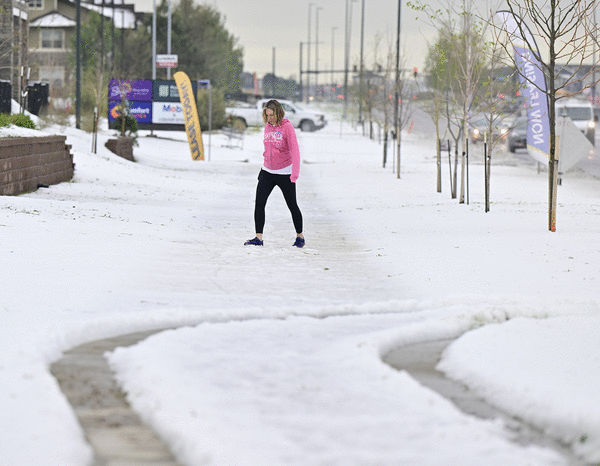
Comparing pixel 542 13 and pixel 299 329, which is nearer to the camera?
pixel 299 329

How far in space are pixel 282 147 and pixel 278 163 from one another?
0.62ft

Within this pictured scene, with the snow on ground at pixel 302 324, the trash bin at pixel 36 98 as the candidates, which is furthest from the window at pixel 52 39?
the snow on ground at pixel 302 324

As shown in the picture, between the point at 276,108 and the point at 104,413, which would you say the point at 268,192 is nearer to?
the point at 276,108

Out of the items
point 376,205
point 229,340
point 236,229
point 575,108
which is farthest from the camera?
point 575,108

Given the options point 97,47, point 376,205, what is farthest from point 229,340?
point 97,47

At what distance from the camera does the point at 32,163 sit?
15.5 meters

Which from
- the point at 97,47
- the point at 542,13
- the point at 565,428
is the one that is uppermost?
the point at 97,47

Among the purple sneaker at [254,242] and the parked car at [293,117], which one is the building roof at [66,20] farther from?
the purple sneaker at [254,242]

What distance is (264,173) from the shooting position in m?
10.4

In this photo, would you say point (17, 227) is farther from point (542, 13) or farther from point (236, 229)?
point (542, 13)

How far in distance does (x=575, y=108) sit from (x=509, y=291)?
36.1 meters

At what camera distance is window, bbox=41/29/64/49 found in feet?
265

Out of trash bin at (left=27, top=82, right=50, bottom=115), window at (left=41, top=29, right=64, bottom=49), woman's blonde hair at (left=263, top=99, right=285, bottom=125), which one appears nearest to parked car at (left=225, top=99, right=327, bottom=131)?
trash bin at (left=27, top=82, right=50, bottom=115)

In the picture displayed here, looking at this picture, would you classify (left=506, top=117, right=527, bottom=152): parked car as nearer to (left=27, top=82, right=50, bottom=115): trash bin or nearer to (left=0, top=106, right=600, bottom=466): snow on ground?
(left=27, top=82, right=50, bottom=115): trash bin
